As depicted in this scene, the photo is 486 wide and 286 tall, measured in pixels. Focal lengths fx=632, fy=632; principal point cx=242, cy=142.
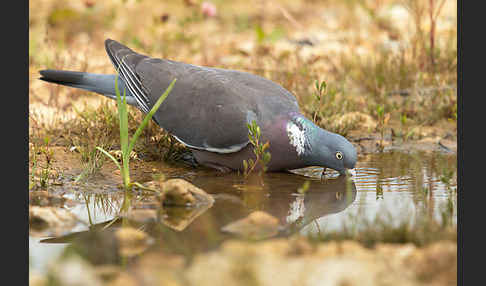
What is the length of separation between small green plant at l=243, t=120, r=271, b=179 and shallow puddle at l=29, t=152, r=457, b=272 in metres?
0.12

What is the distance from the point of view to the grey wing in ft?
15.0

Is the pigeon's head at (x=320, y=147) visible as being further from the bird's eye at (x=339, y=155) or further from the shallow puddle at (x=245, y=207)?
the shallow puddle at (x=245, y=207)

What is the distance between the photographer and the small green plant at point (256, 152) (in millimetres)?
4160

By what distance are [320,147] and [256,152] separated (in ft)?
1.65

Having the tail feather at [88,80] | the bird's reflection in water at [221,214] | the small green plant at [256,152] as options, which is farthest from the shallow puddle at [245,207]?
the tail feather at [88,80]

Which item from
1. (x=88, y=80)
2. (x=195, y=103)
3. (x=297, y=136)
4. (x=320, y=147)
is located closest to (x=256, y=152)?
(x=297, y=136)

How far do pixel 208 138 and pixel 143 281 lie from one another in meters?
2.19

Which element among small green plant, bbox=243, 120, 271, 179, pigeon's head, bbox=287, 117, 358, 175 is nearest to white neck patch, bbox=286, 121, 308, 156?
pigeon's head, bbox=287, 117, 358, 175

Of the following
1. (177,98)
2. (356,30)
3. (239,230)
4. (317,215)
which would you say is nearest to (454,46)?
(356,30)

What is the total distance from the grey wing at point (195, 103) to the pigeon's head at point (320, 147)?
0.32 meters

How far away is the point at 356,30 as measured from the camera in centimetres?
885

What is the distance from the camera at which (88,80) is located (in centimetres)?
527

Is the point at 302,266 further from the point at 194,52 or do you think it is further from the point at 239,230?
the point at 194,52

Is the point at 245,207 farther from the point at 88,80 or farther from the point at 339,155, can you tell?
the point at 88,80
